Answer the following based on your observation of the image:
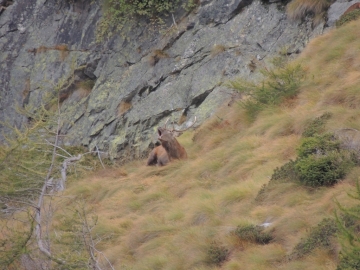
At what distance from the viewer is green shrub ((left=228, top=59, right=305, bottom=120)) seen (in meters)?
14.1

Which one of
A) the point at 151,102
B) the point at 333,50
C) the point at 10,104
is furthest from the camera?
the point at 10,104

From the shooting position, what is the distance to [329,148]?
9336 mm

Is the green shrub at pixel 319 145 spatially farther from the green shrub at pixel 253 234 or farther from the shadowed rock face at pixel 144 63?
the shadowed rock face at pixel 144 63

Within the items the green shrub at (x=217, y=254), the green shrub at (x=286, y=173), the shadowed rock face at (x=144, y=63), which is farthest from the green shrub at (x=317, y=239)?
the shadowed rock face at (x=144, y=63)

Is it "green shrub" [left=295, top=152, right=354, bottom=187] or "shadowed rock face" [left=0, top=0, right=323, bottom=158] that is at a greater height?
"green shrub" [left=295, top=152, right=354, bottom=187]

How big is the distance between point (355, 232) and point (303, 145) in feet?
9.66

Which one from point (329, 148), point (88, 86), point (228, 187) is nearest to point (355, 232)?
point (329, 148)

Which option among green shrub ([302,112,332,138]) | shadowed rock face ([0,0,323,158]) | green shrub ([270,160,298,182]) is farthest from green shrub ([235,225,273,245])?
shadowed rock face ([0,0,323,158])

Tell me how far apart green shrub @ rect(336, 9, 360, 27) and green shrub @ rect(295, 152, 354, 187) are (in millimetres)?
7155

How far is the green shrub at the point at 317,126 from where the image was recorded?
1063 centimetres

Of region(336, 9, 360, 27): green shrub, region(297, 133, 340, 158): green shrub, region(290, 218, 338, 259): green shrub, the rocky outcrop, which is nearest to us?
region(290, 218, 338, 259): green shrub

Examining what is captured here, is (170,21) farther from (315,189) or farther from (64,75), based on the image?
(315,189)

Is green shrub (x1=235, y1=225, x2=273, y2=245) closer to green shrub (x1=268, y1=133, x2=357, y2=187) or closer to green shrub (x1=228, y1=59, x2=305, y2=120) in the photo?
green shrub (x1=268, y1=133, x2=357, y2=187)

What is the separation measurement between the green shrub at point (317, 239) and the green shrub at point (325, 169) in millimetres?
1434
